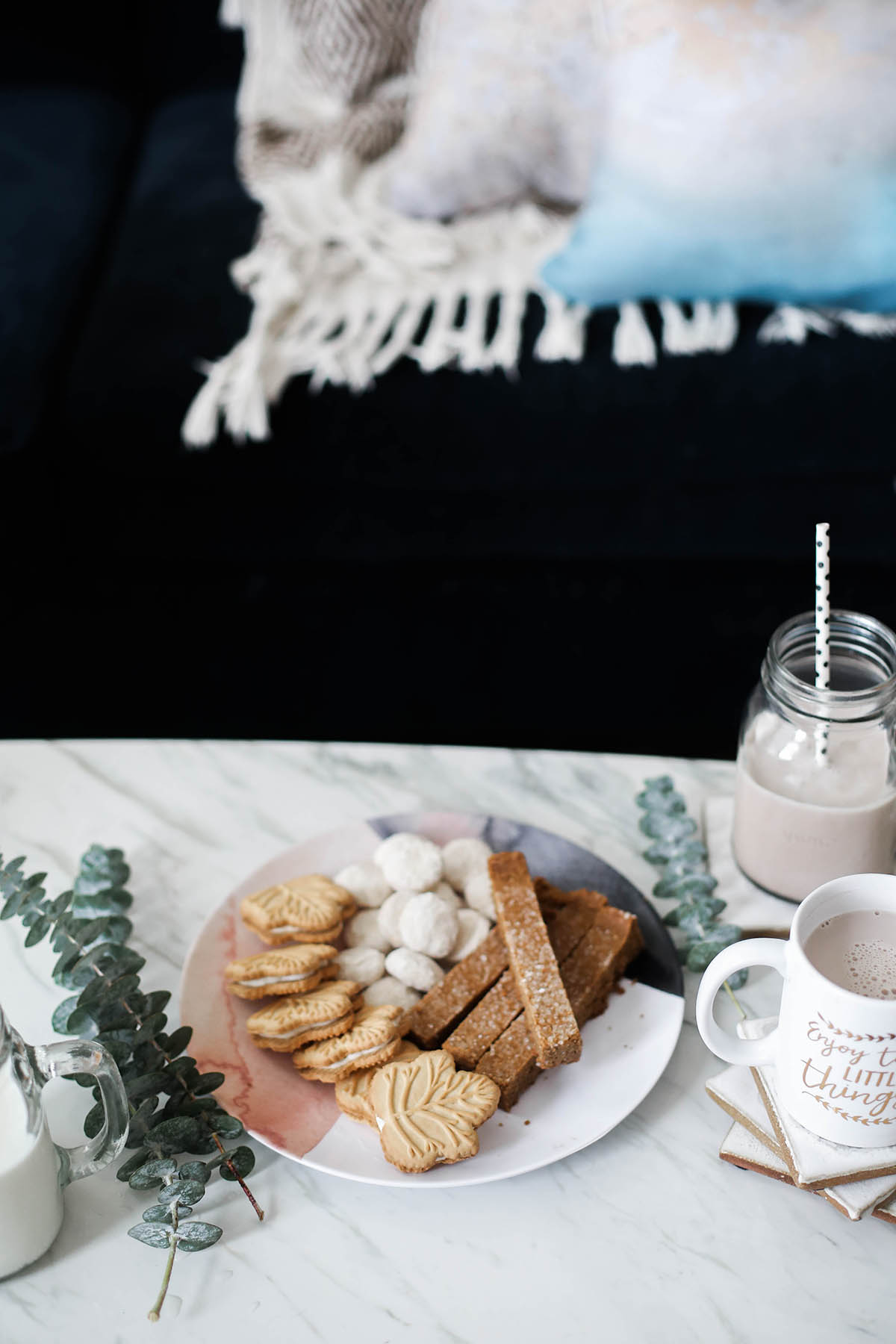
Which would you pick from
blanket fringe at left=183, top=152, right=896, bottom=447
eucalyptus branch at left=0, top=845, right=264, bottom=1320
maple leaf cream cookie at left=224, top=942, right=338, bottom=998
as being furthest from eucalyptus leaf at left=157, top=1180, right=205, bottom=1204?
blanket fringe at left=183, top=152, right=896, bottom=447

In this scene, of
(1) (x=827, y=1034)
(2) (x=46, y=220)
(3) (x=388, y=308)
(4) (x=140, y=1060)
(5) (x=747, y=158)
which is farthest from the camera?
(2) (x=46, y=220)

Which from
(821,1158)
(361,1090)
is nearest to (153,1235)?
(361,1090)

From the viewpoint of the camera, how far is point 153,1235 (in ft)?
2.08

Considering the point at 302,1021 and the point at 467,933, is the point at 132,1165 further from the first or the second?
the point at 467,933

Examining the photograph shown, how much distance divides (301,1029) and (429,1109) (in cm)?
10

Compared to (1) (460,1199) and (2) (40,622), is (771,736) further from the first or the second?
(2) (40,622)

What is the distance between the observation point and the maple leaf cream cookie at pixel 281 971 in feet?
2.40

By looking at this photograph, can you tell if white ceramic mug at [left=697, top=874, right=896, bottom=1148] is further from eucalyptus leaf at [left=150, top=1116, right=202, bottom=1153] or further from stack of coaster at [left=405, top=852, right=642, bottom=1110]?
eucalyptus leaf at [left=150, top=1116, right=202, bottom=1153]

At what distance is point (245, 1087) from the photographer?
70 cm

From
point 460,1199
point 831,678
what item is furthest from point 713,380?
point 460,1199

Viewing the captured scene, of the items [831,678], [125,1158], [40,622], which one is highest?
[831,678]

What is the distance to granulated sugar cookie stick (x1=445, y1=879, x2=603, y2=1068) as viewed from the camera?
70 cm

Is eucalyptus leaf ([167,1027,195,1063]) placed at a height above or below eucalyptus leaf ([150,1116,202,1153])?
above

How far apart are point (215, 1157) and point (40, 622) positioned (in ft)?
3.71
